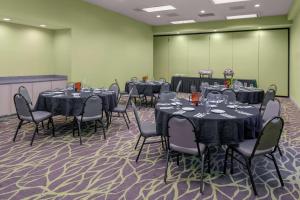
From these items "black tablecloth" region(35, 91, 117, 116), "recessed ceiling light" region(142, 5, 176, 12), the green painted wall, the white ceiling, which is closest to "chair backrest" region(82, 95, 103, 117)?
"black tablecloth" region(35, 91, 117, 116)

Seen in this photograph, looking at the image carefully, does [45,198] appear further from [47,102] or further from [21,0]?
[21,0]

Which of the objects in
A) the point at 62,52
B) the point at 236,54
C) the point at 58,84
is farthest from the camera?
the point at 236,54

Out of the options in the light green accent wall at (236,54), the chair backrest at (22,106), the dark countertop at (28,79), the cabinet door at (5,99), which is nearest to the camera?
the chair backrest at (22,106)

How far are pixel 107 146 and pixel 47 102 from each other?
1.64 meters

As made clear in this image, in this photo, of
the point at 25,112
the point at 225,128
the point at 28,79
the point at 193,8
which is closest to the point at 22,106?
the point at 25,112

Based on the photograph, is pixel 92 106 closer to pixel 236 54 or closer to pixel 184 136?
pixel 184 136

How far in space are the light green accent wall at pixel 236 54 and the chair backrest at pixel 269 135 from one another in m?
10.1

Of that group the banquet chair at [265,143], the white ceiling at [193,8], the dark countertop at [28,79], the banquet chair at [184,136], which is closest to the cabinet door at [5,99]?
the dark countertop at [28,79]

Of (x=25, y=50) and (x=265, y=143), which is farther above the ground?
(x=25, y=50)

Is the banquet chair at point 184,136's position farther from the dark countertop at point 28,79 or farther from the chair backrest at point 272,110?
the dark countertop at point 28,79

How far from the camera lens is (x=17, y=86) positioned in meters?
7.17

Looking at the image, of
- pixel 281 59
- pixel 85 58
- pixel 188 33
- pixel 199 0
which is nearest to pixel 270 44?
pixel 281 59

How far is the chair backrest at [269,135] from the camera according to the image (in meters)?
2.81

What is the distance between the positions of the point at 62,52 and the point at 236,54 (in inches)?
323
